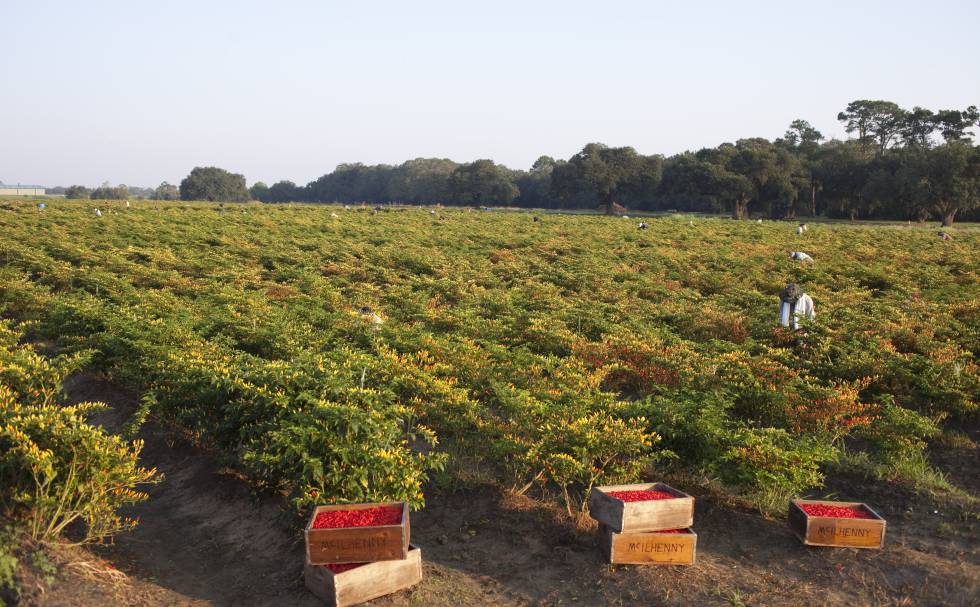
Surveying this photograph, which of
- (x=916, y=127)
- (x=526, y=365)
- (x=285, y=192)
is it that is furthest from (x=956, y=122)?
(x=285, y=192)

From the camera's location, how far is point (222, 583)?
191 inches

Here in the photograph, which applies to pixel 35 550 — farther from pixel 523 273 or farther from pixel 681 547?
pixel 523 273

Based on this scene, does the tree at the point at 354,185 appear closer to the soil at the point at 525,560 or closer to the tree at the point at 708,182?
the tree at the point at 708,182

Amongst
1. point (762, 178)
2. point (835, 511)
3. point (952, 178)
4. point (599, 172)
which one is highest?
point (599, 172)

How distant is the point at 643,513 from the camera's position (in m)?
4.73

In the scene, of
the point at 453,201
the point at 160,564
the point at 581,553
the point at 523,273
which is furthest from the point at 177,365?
the point at 453,201

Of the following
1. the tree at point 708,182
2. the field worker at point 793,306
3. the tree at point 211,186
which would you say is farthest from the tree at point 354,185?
the field worker at point 793,306

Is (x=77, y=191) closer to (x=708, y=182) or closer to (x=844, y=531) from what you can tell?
(x=708, y=182)

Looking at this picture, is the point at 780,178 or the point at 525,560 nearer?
the point at 525,560

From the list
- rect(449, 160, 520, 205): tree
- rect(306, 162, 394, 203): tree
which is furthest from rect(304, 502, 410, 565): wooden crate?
rect(306, 162, 394, 203): tree

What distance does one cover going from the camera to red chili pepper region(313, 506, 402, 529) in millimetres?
4441

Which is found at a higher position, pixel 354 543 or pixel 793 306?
pixel 793 306

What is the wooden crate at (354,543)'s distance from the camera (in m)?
4.29

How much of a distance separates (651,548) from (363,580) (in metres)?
2.03
